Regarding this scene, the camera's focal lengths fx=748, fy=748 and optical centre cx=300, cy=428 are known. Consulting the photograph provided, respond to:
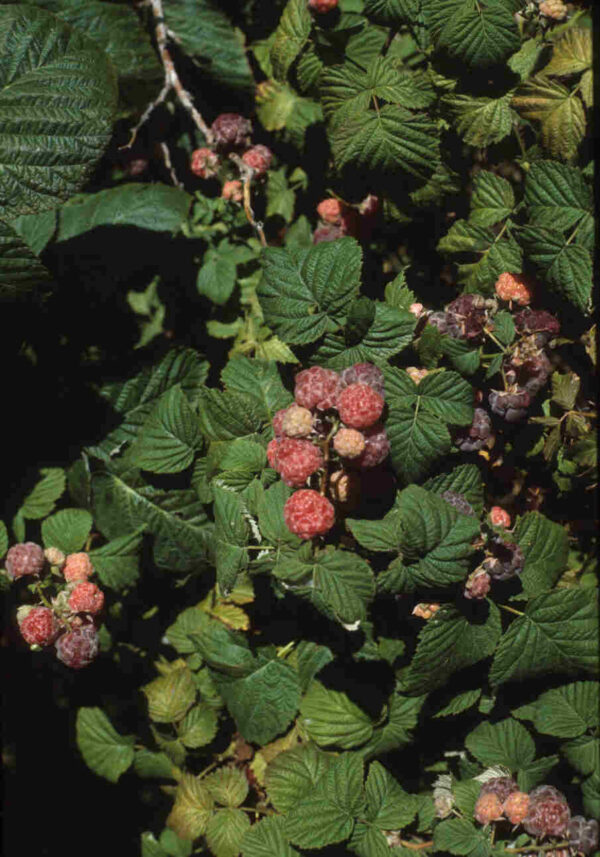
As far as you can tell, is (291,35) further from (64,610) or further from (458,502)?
(64,610)

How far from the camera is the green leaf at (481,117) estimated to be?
63.5 inches

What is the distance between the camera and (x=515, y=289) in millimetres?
1587

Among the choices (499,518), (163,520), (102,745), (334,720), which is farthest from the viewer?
(102,745)

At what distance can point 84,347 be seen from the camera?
210cm

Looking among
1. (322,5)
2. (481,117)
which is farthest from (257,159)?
(481,117)

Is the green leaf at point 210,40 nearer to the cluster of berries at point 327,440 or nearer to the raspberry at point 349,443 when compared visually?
the cluster of berries at point 327,440

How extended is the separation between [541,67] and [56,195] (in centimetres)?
107

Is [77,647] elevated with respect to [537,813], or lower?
elevated

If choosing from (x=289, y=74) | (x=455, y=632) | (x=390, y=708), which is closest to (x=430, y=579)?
(x=455, y=632)

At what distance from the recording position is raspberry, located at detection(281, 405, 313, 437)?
1325 millimetres

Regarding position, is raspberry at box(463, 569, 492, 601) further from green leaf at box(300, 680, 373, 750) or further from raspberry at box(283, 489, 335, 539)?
green leaf at box(300, 680, 373, 750)

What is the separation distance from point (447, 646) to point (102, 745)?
42.3 inches

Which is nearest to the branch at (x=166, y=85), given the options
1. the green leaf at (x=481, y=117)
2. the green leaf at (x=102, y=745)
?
the green leaf at (x=481, y=117)

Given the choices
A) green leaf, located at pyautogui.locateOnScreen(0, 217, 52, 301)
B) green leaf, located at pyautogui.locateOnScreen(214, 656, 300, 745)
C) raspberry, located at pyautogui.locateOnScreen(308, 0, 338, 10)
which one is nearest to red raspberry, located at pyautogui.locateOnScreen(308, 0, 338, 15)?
raspberry, located at pyautogui.locateOnScreen(308, 0, 338, 10)
